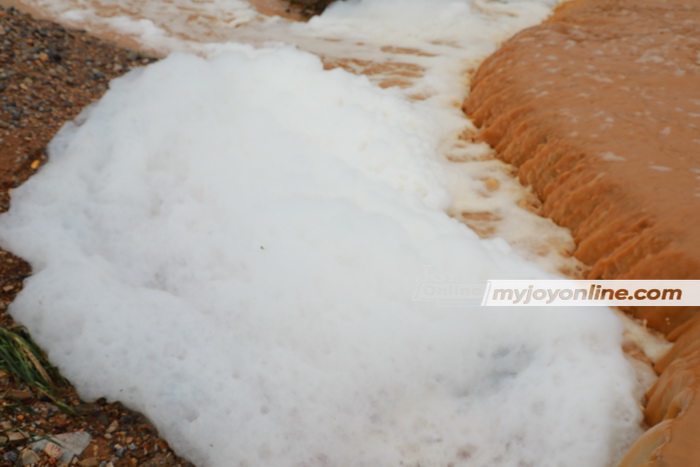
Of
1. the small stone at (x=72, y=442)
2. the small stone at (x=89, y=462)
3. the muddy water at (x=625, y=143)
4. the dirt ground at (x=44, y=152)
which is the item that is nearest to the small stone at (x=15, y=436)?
the dirt ground at (x=44, y=152)

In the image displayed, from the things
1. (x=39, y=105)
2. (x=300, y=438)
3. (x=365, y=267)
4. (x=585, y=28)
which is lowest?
(x=300, y=438)


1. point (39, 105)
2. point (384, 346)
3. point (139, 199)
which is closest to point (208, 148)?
point (139, 199)

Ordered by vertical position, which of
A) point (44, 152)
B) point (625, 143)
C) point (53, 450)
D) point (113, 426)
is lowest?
point (113, 426)

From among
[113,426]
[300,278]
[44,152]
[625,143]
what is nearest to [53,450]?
[113,426]

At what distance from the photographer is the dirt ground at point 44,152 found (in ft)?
6.39

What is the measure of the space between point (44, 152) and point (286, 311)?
2024mm

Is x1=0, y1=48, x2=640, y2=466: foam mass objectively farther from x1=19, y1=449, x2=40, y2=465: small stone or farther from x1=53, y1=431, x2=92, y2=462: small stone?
x1=19, y1=449, x2=40, y2=465: small stone

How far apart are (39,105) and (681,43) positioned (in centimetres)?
515

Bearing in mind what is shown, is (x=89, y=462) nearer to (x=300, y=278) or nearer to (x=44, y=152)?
(x=300, y=278)

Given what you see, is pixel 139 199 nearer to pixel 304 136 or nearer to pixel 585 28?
pixel 304 136

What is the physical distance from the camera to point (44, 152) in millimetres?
3367

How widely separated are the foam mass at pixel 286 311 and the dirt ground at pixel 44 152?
94 mm

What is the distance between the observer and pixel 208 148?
3.57 m

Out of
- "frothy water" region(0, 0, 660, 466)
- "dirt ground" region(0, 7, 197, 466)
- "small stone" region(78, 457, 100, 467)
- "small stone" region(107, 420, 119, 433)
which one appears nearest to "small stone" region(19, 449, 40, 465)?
"dirt ground" region(0, 7, 197, 466)
